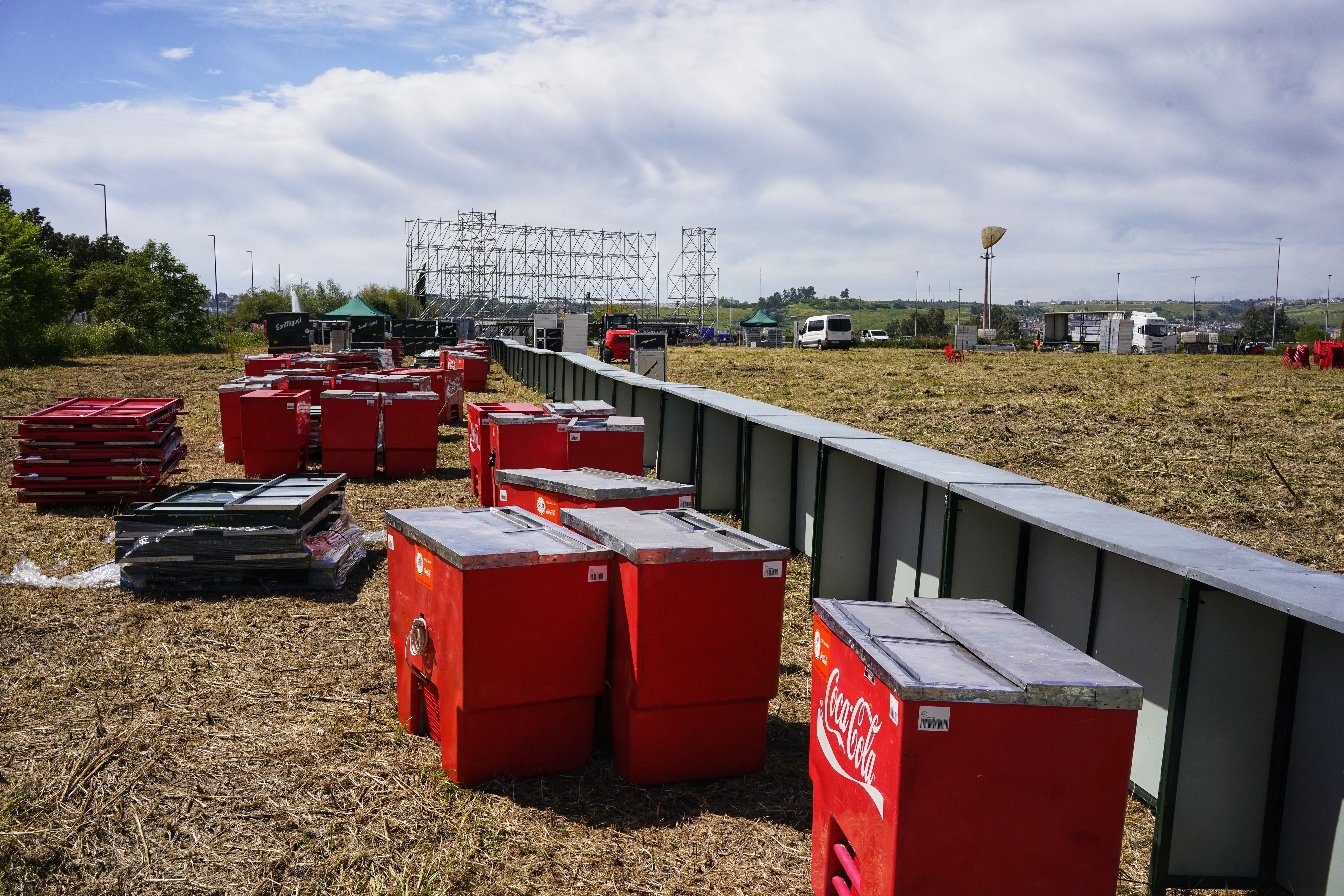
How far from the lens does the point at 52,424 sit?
35.8ft

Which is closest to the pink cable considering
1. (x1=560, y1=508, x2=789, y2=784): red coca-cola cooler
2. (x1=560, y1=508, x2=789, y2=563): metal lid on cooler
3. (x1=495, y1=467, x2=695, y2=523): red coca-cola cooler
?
(x1=560, y1=508, x2=789, y2=784): red coca-cola cooler

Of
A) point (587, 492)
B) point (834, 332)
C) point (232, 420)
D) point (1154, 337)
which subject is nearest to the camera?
point (587, 492)

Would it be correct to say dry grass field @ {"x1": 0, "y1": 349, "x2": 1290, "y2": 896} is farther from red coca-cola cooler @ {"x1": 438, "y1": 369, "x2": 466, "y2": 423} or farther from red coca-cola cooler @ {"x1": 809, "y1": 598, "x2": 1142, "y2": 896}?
red coca-cola cooler @ {"x1": 438, "y1": 369, "x2": 466, "y2": 423}

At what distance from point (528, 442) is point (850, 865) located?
24.0 ft

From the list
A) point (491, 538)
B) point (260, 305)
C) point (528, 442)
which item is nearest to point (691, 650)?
point (491, 538)

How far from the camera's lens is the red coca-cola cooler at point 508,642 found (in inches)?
176

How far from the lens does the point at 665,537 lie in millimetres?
4809

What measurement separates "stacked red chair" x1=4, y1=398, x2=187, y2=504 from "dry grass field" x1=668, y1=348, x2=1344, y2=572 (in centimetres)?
1063

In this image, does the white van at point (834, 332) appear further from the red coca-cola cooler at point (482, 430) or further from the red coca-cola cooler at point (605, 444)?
the red coca-cola cooler at point (605, 444)

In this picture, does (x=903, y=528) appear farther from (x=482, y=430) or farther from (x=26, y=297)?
(x=26, y=297)

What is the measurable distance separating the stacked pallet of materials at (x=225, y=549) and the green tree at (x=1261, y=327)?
113 meters

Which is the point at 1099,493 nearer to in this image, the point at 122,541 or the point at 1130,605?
the point at 1130,605

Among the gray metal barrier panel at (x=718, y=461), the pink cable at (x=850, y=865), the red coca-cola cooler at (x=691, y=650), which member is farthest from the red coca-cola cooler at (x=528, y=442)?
the pink cable at (x=850, y=865)

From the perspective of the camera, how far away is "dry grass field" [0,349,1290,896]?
3.98m
